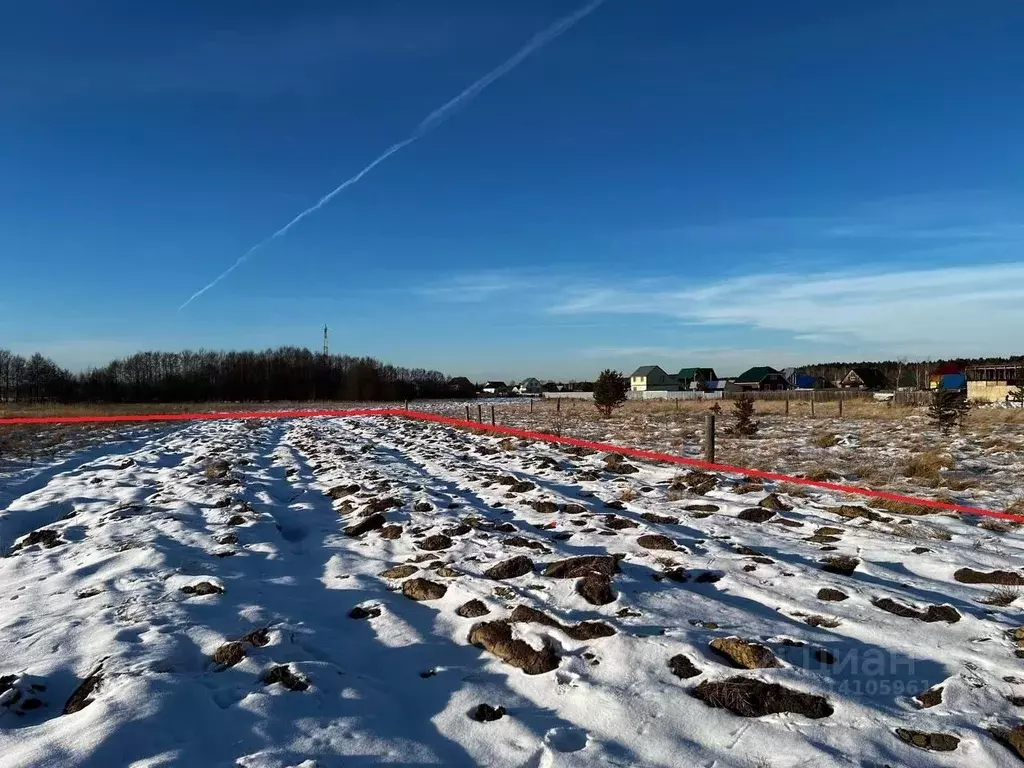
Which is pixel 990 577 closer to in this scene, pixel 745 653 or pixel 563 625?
pixel 745 653

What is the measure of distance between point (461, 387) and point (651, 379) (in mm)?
36556

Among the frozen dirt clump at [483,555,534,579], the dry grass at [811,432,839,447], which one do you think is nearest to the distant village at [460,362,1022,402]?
the dry grass at [811,432,839,447]

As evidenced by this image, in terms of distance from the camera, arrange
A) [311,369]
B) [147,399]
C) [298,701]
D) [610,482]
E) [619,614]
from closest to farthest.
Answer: [298,701] → [619,614] → [610,482] → [147,399] → [311,369]

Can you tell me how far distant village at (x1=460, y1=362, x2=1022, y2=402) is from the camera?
61.6 meters

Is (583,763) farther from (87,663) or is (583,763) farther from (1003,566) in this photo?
(1003,566)

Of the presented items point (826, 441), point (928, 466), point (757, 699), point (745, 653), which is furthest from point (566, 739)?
point (826, 441)

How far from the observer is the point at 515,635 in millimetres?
4457

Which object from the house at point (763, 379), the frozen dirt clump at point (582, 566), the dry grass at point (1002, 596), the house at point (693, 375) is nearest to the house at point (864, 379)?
the house at point (763, 379)

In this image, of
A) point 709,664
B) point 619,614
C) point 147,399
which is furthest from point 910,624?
point 147,399

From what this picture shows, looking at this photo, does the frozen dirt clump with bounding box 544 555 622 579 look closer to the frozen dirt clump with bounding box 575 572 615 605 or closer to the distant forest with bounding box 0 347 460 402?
the frozen dirt clump with bounding box 575 572 615 605

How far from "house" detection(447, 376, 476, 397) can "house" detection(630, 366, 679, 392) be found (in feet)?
99.7

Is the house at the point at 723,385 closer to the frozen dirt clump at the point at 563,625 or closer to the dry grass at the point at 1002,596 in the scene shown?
the dry grass at the point at 1002,596

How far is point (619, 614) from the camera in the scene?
4676 mm

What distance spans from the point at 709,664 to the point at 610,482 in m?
6.23
